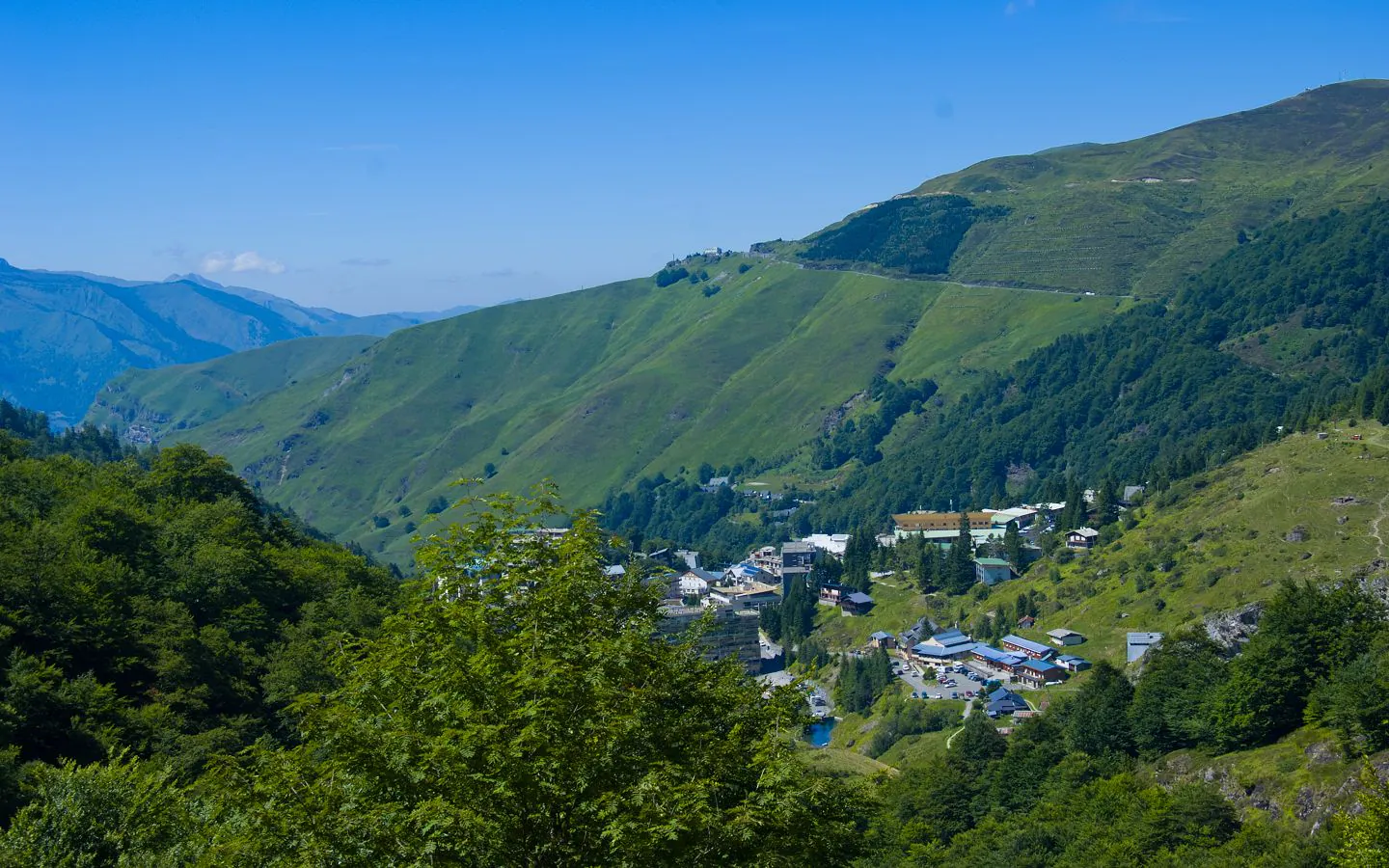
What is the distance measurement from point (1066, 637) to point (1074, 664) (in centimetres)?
542

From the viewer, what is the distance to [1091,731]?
187 ft

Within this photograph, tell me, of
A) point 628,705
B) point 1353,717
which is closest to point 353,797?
point 628,705

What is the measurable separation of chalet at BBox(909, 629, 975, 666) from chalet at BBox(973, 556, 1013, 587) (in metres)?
17.1

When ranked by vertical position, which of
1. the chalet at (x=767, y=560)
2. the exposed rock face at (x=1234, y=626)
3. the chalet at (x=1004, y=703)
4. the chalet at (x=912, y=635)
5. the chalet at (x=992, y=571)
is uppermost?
the exposed rock face at (x=1234, y=626)

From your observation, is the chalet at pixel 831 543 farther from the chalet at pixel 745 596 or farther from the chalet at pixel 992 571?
the chalet at pixel 992 571

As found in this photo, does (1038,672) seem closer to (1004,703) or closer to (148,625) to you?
(1004,703)

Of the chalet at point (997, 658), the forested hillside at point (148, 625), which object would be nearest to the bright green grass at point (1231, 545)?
the chalet at point (997, 658)

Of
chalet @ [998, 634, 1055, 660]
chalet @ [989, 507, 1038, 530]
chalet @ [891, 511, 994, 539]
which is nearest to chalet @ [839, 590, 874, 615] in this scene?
chalet @ [998, 634, 1055, 660]

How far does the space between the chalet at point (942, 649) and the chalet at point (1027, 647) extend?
3.49 metres

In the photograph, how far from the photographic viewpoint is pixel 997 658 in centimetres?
9369

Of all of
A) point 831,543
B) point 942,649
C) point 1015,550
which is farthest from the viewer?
point 831,543

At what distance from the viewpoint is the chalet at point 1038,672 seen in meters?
87.8

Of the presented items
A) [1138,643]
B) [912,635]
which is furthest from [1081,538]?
[1138,643]

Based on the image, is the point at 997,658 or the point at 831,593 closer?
the point at 997,658
